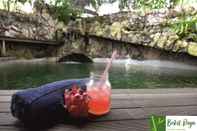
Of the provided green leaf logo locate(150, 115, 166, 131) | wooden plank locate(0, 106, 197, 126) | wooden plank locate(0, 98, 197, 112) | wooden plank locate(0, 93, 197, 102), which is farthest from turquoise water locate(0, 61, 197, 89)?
green leaf logo locate(150, 115, 166, 131)

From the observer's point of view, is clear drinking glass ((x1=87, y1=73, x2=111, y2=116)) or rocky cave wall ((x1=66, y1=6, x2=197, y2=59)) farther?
rocky cave wall ((x1=66, y1=6, x2=197, y2=59))

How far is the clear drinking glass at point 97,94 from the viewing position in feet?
4.90

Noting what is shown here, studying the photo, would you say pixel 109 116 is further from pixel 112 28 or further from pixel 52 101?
pixel 112 28

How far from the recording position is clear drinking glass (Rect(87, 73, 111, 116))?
4.90ft

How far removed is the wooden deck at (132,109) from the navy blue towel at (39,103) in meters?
0.06

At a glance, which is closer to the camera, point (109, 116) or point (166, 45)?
point (109, 116)

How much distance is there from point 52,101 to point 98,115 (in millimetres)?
268

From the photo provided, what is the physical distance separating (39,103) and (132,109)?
579 mm

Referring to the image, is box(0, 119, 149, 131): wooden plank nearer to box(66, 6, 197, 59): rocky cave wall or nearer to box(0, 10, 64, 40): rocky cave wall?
box(66, 6, 197, 59): rocky cave wall

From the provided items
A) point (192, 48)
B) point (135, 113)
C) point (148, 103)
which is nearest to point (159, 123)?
point (135, 113)

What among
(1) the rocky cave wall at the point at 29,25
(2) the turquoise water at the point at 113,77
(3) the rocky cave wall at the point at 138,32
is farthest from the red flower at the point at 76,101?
(1) the rocky cave wall at the point at 29,25

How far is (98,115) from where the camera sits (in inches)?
62.1

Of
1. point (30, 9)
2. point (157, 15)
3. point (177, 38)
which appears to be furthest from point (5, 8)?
point (177, 38)

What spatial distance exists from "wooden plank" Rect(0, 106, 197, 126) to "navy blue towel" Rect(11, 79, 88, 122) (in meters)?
0.07
